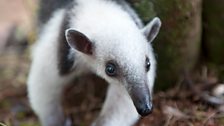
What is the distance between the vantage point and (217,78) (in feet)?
19.4

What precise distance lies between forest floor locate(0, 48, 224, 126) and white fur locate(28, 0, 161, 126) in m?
0.43

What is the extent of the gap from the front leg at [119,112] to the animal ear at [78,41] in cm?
43

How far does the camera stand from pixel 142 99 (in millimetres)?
4250

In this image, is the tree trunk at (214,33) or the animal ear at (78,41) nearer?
the animal ear at (78,41)

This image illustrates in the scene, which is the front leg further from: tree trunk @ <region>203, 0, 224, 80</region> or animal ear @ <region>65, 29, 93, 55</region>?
tree trunk @ <region>203, 0, 224, 80</region>

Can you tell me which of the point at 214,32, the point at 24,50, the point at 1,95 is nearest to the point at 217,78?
the point at 214,32

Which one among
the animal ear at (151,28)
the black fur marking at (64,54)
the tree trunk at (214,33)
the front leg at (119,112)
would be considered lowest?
the tree trunk at (214,33)

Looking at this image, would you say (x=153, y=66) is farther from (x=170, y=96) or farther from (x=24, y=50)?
(x=24, y=50)

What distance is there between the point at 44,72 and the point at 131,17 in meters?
0.94

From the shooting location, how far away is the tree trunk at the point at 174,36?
5168mm

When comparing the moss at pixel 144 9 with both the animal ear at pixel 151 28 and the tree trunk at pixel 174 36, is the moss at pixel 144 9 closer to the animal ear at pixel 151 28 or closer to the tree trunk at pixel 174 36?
the tree trunk at pixel 174 36

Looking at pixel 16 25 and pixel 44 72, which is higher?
pixel 44 72

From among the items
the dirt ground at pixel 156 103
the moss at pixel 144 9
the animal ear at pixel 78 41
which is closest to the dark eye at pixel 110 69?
the animal ear at pixel 78 41

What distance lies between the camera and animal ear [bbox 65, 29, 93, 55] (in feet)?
15.0
